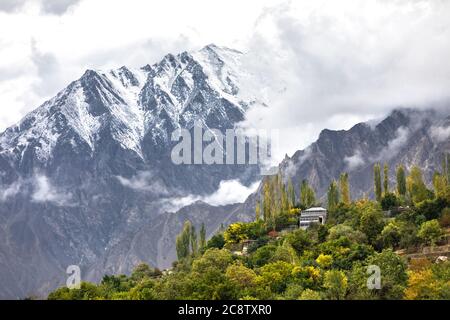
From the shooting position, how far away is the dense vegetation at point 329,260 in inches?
4353

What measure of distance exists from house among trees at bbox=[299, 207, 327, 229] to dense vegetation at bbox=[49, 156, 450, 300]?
7.34ft

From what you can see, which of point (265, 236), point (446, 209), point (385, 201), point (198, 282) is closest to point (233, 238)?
point (265, 236)

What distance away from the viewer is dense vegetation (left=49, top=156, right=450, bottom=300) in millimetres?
110562

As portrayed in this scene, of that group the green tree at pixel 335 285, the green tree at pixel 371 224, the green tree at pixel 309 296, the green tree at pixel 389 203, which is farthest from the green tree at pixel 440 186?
the green tree at pixel 309 296

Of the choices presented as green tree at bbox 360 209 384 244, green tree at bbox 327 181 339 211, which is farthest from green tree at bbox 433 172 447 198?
green tree at bbox 327 181 339 211

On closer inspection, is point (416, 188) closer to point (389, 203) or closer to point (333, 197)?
point (389, 203)

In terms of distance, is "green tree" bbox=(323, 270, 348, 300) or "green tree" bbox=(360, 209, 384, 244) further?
"green tree" bbox=(360, 209, 384, 244)

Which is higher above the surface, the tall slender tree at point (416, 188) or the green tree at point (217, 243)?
the tall slender tree at point (416, 188)

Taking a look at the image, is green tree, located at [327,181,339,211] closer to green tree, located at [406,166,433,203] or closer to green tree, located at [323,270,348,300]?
green tree, located at [406,166,433,203]

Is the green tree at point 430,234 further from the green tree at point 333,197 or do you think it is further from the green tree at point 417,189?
the green tree at point 333,197

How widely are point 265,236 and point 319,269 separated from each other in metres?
49.3

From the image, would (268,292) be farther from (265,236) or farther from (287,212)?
(287,212)

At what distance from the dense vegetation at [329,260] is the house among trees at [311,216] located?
2.24 m
